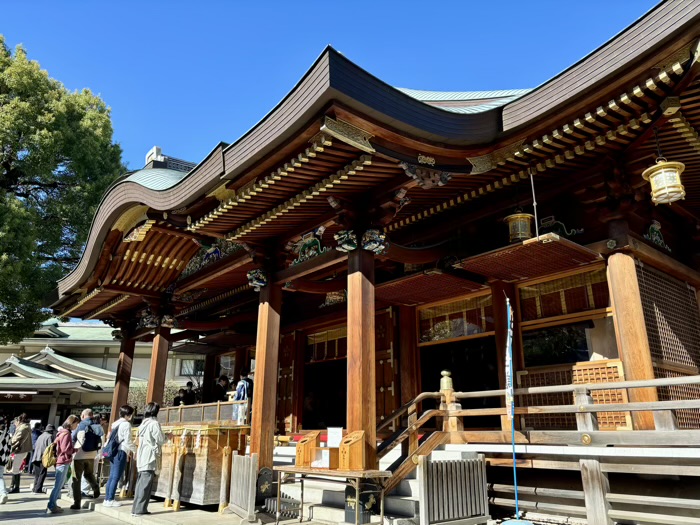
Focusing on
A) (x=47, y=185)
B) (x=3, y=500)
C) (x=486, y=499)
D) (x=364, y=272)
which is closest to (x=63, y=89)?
(x=47, y=185)

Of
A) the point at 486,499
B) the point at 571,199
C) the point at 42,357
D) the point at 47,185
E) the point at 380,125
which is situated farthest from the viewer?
the point at 42,357

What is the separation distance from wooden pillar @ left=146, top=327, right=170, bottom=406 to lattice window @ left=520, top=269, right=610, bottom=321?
7773mm

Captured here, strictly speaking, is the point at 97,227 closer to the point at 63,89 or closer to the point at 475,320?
the point at 475,320

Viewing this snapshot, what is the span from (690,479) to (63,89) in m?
20.8

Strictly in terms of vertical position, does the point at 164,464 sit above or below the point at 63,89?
below

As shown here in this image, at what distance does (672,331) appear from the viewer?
7.31 meters

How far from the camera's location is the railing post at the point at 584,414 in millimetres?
5762

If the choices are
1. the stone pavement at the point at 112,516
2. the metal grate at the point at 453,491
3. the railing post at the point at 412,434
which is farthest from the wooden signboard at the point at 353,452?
the stone pavement at the point at 112,516

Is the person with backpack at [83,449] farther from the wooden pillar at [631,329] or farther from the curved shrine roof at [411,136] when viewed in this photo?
the wooden pillar at [631,329]

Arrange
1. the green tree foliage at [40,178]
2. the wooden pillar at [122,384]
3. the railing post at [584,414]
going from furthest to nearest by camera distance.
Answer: the green tree foliage at [40,178] < the wooden pillar at [122,384] < the railing post at [584,414]

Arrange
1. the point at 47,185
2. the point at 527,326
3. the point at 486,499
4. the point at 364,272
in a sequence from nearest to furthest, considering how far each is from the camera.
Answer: the point at 486,499 → the point at 364,272 → the point at 527,326 → the point at 47,185

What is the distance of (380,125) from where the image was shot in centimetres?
551

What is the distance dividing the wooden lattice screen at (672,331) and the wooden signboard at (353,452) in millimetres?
3902

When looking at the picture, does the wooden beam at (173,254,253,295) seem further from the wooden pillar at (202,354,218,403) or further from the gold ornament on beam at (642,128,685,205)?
the wooden pillar at (202,354,218,403)
